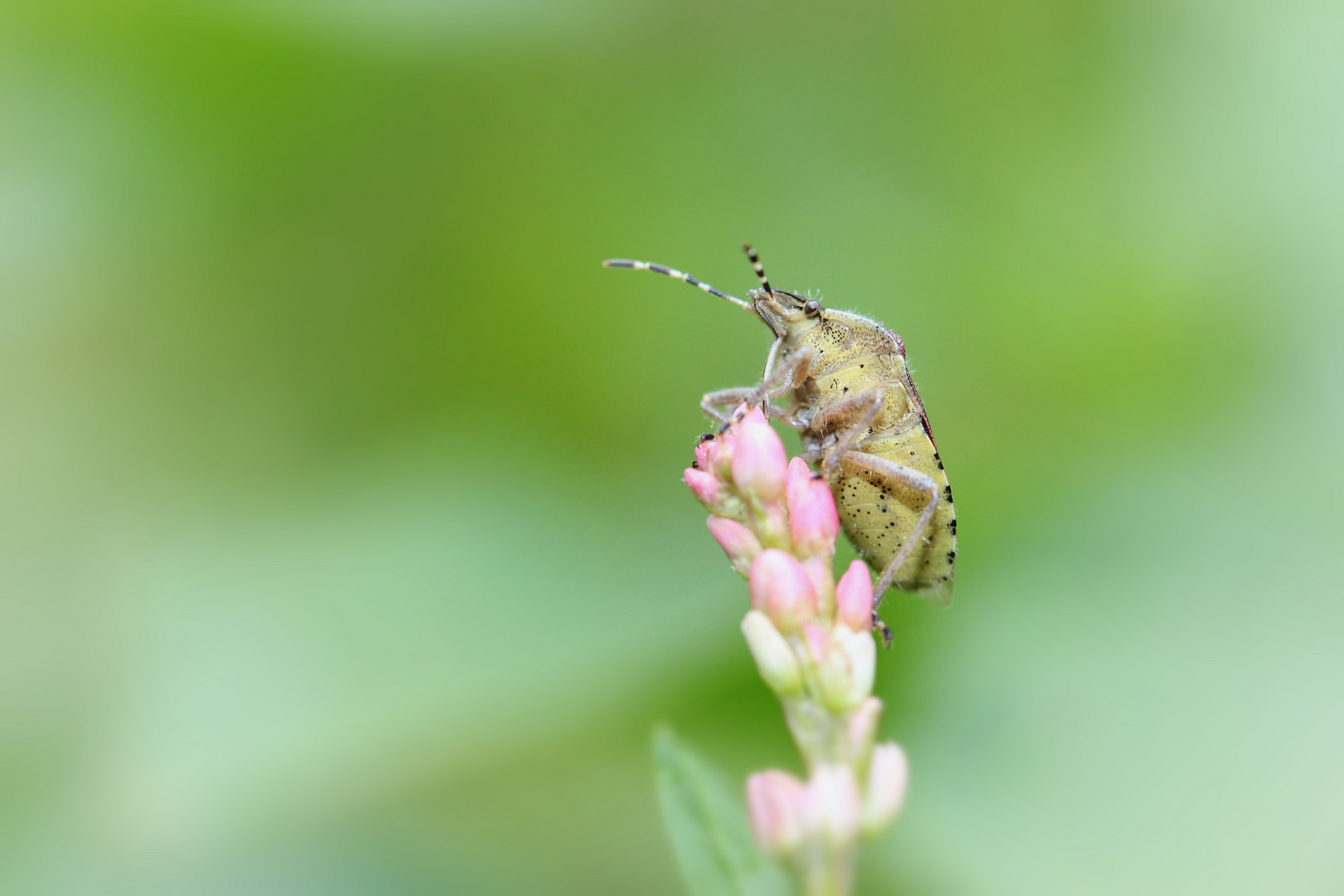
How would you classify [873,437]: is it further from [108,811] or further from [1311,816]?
[108,811]

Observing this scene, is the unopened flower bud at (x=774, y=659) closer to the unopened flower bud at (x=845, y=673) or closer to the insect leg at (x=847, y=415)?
the unopened flower bud at (x=845, y=673)

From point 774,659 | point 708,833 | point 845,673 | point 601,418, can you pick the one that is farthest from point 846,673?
point 601,418

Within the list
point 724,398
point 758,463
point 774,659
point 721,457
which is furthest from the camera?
point 724,398

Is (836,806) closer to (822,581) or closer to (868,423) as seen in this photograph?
(822,581)

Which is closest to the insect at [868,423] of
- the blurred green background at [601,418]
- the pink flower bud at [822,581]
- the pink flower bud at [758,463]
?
the blurred green background at [601,418]

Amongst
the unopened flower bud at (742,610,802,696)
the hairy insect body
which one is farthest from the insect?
the unopened flower bud at (742,610,802,696)

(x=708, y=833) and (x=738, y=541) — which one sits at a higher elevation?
(x=738, y=541)
